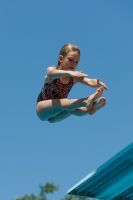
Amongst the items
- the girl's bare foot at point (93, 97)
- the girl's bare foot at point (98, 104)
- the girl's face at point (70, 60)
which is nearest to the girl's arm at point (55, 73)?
the girl's face at point (70, 60)

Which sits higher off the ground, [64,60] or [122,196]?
[64,60]

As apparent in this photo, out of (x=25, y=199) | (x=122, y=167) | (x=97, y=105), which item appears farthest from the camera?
(x=25, y=199)

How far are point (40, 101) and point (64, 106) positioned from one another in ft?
2.18

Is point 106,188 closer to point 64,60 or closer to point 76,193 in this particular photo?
point 76,193

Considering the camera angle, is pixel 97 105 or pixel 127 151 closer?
pixel 97 105

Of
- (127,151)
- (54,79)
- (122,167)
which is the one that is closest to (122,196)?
(122,167)

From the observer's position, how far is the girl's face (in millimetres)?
7156

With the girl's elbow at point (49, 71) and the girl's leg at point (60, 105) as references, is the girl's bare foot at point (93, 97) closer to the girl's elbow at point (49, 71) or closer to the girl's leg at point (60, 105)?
the girl's leg at point (60, 105)

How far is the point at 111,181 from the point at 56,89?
8.44 feet

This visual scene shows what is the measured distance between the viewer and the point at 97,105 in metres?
6.84

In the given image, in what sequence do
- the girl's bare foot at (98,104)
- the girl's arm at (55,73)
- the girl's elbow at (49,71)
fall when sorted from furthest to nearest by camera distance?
1. the girl's elbow at (49,71)
2. the girl's bare foot at (98,104)
3. the girl's arm at (55,73)

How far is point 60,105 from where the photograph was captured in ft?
23.2

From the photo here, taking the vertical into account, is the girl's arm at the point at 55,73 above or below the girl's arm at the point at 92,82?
above

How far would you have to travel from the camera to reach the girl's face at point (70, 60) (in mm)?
7156
